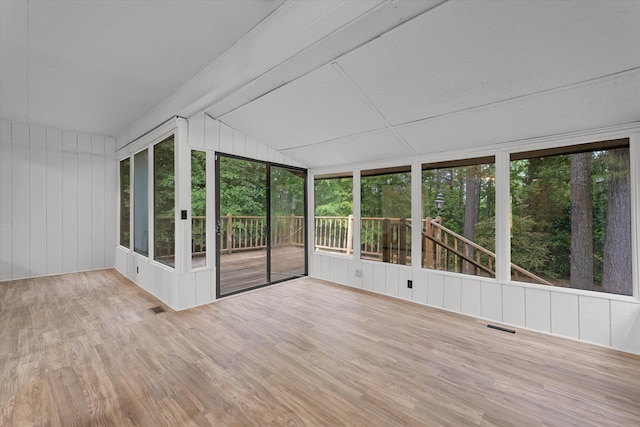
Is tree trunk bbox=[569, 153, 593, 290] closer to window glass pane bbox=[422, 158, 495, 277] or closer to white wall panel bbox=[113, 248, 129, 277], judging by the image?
window glass pane bbox=[422, 158, 495, 277]

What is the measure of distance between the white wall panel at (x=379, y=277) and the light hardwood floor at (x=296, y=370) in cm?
63

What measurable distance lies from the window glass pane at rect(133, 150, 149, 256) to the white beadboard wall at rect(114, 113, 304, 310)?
312 mm

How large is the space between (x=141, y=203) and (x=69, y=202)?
5.86 feet

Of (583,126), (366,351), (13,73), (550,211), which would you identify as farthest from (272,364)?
(13,73)

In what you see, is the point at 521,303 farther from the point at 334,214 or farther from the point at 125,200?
the point at 125,200

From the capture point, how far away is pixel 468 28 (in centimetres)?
169

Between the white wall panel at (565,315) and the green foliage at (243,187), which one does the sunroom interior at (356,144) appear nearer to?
the white wall panel at (565,315)

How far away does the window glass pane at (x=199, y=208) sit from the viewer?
341 cm

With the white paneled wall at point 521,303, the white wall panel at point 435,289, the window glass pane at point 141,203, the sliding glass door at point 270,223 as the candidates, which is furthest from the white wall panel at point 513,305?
the window glass pane at point 141,203

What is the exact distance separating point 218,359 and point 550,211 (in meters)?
3.36

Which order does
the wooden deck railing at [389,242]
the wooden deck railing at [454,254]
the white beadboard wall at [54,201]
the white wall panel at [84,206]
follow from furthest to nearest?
the white wall panel at [84,206] → the white beadboard wall at [54,201] → the wooden deck railing at [389,242] → the wooden deck railing at [454,254]

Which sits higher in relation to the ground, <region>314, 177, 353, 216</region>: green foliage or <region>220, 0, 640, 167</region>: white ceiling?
<region>220, 0, 640, 167</region>: white ceiling

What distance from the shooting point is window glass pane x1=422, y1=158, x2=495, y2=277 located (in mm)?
3059

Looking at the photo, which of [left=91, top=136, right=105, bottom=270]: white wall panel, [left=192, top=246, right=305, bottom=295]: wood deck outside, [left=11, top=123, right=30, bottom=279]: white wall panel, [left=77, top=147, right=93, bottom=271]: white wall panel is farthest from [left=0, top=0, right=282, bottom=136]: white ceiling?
[left=192, top=246, right=305, bottom=295]: wood deck outside
